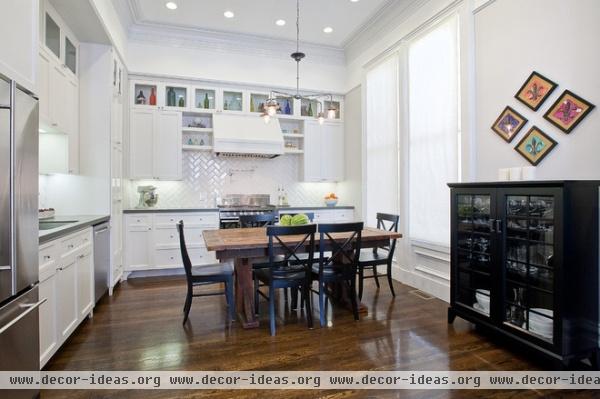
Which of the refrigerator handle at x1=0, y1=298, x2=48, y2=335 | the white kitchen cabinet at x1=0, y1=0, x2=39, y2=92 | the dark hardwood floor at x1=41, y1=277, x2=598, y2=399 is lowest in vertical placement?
the dark hardwood floor at x1=41, y1=277, x2=598, y2=399

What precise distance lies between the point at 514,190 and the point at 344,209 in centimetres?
344

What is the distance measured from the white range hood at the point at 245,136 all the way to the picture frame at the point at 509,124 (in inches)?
128

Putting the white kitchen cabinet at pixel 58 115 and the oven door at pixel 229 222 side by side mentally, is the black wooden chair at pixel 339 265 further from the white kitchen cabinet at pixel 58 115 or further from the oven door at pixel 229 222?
the white kitchen cabinet at pixel 58 115

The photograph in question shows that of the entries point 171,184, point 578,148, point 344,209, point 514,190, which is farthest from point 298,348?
point 171,184

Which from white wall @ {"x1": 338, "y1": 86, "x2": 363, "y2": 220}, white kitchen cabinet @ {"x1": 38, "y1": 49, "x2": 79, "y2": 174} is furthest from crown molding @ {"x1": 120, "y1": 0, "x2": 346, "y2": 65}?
white kitchen cabinet @ {"x1": 38, "y1": 49, "x2": 79, "y2": 174}

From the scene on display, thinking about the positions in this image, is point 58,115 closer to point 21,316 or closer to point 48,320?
point 48,320

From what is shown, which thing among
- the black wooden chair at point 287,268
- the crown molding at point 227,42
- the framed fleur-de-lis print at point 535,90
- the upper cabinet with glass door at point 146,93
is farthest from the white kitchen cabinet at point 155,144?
the framed fleur-de-lis print at point 535,90

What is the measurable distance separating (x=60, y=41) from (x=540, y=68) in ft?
14.5

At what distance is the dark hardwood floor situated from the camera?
207 centimetres

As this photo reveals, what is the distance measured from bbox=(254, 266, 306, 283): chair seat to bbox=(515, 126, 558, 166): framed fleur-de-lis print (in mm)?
2190

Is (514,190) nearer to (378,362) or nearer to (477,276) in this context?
(477,276)

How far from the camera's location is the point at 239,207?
17.4 feet

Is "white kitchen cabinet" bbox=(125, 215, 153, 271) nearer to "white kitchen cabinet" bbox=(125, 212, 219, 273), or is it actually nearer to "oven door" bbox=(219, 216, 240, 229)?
"white kitchen cabinet" bbox=(125, 212, 219, 273)

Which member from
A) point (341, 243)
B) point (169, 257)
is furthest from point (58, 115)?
point (341, 243)
